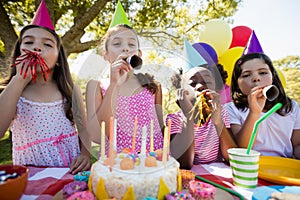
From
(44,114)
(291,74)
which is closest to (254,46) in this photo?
(44,114)

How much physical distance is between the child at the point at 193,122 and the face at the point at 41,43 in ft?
1.95

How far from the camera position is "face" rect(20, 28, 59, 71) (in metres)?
1.08

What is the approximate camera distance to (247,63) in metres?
1.21

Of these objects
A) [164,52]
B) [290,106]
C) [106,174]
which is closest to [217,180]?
[106,174]

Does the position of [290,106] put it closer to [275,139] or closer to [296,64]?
[275,139]

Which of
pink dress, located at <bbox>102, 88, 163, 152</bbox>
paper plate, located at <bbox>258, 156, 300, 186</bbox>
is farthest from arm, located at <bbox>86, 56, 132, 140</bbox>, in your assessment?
paper plate, located at <bbox>258, 156, 300, 186</bbox>

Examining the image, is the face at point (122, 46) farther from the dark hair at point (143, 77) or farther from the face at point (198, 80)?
the face at point (198, 80)

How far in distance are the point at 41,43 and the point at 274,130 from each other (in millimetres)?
1232

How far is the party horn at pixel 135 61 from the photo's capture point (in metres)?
0.91

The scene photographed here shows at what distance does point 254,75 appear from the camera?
1.17 meters

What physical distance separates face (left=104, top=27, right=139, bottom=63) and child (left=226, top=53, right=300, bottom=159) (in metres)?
0.61

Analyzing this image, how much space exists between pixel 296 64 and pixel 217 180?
2.47 m

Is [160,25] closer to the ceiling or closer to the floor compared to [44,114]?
closer to the ceiling

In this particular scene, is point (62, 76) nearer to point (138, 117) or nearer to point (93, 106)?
point (93, 106)
